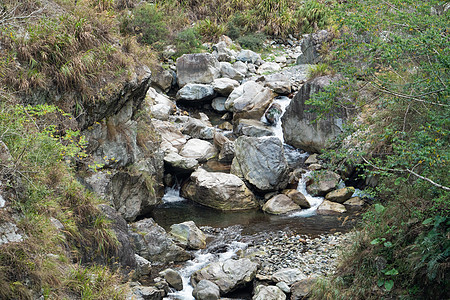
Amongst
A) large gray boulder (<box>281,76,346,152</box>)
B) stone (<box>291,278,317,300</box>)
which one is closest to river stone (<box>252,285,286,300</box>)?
stone (<box>291,278,317,300</box>)

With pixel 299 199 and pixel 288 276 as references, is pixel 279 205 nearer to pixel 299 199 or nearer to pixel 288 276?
pixel 299 199

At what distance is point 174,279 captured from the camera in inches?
263

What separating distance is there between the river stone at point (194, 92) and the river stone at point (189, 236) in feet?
26.7

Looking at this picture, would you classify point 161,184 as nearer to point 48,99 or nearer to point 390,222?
point 48,99

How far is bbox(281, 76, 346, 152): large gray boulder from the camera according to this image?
1266 centimetres

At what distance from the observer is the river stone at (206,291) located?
6.32m

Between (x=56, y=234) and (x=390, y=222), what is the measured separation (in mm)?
4562

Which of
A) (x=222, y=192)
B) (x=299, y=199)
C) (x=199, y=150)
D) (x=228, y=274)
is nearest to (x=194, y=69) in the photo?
(x=199, y=150)

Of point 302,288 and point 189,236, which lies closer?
point 302,288

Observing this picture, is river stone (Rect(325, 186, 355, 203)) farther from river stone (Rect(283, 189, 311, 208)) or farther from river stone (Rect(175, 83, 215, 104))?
river stone (Rect(175, 83, 215, 104))

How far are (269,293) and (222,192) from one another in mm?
4328

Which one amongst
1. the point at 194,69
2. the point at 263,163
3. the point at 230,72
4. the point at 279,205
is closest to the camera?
the point at 279,205

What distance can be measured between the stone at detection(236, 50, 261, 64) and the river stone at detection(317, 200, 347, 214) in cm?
1068

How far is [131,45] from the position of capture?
9727mm
